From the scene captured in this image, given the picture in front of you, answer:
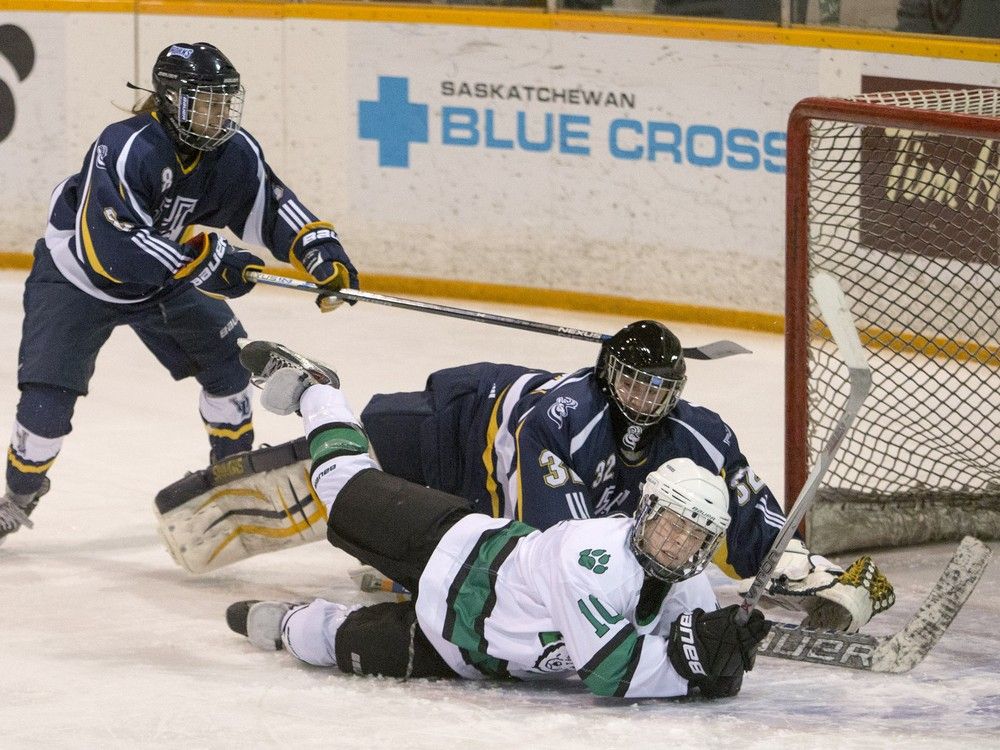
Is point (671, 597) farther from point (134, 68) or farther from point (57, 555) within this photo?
point (134, 68)

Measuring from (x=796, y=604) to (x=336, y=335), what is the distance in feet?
9.68

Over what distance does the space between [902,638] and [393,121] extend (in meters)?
3.90

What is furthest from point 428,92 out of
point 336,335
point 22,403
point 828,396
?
point 22,403

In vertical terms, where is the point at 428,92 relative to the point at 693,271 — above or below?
above

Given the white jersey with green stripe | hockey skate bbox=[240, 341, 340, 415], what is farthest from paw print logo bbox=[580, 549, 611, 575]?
hockey skate bbox=[240, 341, 340, 415]

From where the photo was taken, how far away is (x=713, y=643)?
2971mm

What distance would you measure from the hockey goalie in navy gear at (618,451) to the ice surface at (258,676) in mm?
195

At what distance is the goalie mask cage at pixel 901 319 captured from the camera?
4.05 m

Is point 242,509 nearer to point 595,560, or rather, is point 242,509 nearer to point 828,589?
point 595,560

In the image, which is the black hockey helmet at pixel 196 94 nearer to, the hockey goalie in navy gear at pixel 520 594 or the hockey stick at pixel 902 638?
the hockey goalie in navy gear at pixel 520 594

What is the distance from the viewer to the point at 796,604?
11.7 feet

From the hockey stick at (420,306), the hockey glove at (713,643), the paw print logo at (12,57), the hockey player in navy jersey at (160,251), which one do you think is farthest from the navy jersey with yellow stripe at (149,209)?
the paw print logo at (12,57)

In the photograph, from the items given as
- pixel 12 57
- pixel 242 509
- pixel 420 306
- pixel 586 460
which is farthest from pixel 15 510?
pixel 12 57

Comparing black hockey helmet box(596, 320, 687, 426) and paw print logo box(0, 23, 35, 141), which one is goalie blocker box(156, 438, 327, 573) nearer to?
black hockey helmet box(596, 320, 687, 426)
